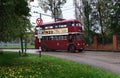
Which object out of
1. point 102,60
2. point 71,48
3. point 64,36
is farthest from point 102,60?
point 64,36

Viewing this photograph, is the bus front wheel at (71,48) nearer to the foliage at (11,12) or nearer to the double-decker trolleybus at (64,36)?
the double-decker trolleybus at (64,36)

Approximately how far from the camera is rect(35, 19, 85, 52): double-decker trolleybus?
125 feet

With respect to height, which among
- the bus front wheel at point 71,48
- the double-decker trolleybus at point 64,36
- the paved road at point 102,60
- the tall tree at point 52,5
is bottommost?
the paved road at point 102,60

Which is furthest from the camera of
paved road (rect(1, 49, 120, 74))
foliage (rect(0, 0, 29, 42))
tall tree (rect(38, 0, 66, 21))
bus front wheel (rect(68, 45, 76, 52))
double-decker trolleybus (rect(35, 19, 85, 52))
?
tall tree (rect(38, 0, 66, 21))

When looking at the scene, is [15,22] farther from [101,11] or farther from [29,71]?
[101,11]

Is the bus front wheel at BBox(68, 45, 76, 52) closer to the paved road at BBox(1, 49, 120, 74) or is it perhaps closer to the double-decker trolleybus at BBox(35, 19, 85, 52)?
the double-decker trolleybus at BBox(35, 19, 85, 52)

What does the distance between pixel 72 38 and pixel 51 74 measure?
25.0m

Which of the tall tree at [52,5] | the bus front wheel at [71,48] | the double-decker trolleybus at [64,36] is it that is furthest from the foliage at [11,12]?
the tall tree at [52,5]

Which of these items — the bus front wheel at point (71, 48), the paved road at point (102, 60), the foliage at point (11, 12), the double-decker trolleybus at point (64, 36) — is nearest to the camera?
the foliage at point (11, 12)

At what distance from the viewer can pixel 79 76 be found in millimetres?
13219

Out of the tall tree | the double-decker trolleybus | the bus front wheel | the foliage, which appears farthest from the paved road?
the tall tree

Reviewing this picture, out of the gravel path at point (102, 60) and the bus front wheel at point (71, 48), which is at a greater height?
the bus front wheel at point (71, 48)

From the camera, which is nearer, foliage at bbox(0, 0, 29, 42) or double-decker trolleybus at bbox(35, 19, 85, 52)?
foliage at bbox(0, 0, 29, 42)

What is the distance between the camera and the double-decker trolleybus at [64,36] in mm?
38000
